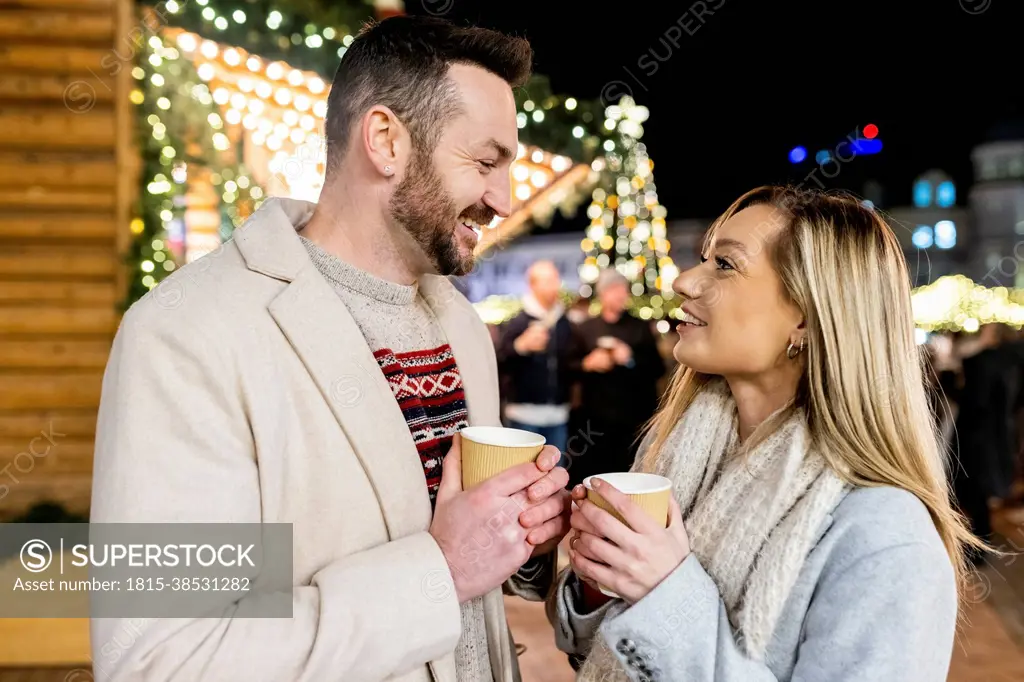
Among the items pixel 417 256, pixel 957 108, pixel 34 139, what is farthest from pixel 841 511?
pixel 957 108

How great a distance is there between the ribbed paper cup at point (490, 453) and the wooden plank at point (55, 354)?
11.2 ft

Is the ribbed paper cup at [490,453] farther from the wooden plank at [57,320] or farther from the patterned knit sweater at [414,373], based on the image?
the wooden plank at [57,320]

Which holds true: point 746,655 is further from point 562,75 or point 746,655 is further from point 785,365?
point 562,75

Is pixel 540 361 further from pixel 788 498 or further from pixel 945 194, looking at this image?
pixel 945 194

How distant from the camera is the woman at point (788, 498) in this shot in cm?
131

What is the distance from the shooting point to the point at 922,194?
3691 centimetres

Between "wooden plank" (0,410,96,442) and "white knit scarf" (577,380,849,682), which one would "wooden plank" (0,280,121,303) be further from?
"white knit scarf" (577,380,849,682)

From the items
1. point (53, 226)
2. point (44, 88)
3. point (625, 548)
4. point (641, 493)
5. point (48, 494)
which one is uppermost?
point (44, 88)

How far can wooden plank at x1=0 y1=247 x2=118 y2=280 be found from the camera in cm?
407

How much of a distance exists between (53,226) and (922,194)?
1595 inches

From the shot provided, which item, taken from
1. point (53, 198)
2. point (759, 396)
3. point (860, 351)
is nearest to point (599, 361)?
point (53, 198)

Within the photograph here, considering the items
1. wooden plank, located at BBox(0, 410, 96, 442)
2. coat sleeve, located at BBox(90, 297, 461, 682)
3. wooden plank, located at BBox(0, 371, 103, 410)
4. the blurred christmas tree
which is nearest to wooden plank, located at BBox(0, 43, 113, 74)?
wooden plank, located at BBox(0, 371, 103, 410)

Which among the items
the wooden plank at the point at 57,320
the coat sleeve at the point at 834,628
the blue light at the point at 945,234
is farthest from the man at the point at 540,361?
the blue light at the point at 945,234

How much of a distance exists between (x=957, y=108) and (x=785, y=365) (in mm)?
25631
